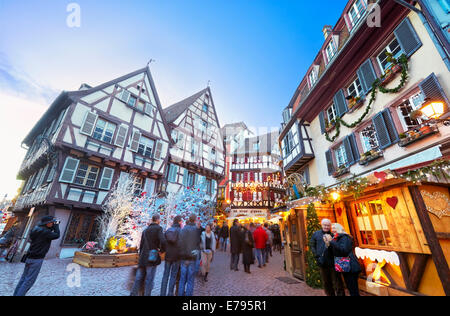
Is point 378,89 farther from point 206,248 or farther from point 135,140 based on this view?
point 135,140

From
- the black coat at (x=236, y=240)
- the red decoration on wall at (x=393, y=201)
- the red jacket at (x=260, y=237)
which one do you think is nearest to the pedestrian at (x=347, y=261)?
the red decoration on wall at (x=393, y=201)

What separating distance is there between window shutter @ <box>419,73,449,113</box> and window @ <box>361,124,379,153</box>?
220cm

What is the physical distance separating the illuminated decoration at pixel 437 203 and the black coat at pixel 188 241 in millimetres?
5331

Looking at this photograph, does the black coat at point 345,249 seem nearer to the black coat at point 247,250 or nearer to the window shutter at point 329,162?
the black coat at point 247,250

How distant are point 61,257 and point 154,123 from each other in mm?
10134

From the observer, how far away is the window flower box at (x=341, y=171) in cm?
836

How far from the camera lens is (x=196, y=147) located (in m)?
18.4

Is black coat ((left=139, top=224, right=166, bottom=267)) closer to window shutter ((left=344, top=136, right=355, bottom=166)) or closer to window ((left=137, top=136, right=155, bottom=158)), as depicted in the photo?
window shutter ((left=344, top=136, right=355, bottom=166))

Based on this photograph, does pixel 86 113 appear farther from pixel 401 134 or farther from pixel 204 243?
pixel 401 134

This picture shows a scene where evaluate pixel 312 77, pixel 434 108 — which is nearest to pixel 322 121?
pixel 312 77

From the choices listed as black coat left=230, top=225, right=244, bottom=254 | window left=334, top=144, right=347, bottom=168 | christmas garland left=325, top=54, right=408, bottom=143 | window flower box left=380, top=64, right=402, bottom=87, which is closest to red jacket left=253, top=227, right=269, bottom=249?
black coat left=230, top=225, right=244, bottom=254

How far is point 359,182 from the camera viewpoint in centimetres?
484

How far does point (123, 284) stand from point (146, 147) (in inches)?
413
